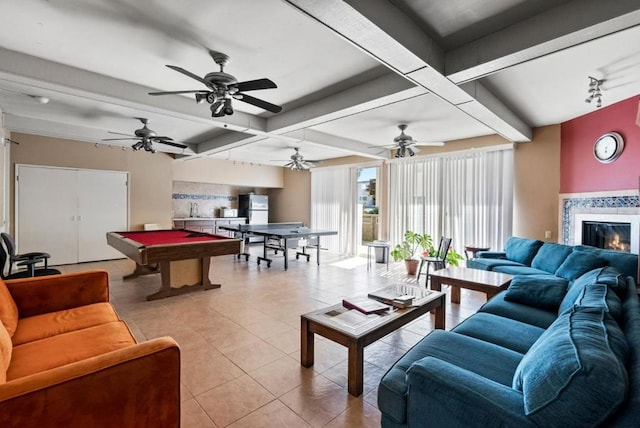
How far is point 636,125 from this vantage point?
3.73 m

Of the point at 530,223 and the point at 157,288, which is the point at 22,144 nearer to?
the point at 157,288

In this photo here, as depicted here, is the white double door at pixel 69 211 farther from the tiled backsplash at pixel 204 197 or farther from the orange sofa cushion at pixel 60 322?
the orange sofa cushion at pixel 60 322

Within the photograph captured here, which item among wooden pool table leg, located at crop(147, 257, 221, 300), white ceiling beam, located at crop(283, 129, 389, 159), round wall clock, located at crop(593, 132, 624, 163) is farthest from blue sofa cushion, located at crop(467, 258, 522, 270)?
wooden pool table leg, located at crop(147, 257, 221, 300)

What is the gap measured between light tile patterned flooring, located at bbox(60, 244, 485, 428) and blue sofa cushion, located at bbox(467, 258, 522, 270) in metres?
0.47

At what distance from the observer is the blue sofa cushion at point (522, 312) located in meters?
2.24

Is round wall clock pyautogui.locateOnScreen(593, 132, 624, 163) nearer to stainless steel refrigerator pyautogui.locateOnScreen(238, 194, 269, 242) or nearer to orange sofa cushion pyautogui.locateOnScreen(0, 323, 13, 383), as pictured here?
orange sofa cushion pyautogui.locateOnScreen(0, 323, 13, 383)

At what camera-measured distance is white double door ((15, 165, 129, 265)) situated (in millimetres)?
5859

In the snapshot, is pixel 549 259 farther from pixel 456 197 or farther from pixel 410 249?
pixel 410 249

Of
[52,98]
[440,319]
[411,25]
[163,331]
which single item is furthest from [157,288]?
[411,25]

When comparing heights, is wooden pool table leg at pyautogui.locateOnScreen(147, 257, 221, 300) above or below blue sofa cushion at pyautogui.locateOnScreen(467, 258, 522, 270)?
below

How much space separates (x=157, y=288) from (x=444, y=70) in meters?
4.61

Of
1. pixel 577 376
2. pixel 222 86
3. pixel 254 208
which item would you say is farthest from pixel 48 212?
pixel 577 376

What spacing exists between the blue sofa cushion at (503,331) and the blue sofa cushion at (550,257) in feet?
7.53

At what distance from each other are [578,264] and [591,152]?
2002 millimetres
